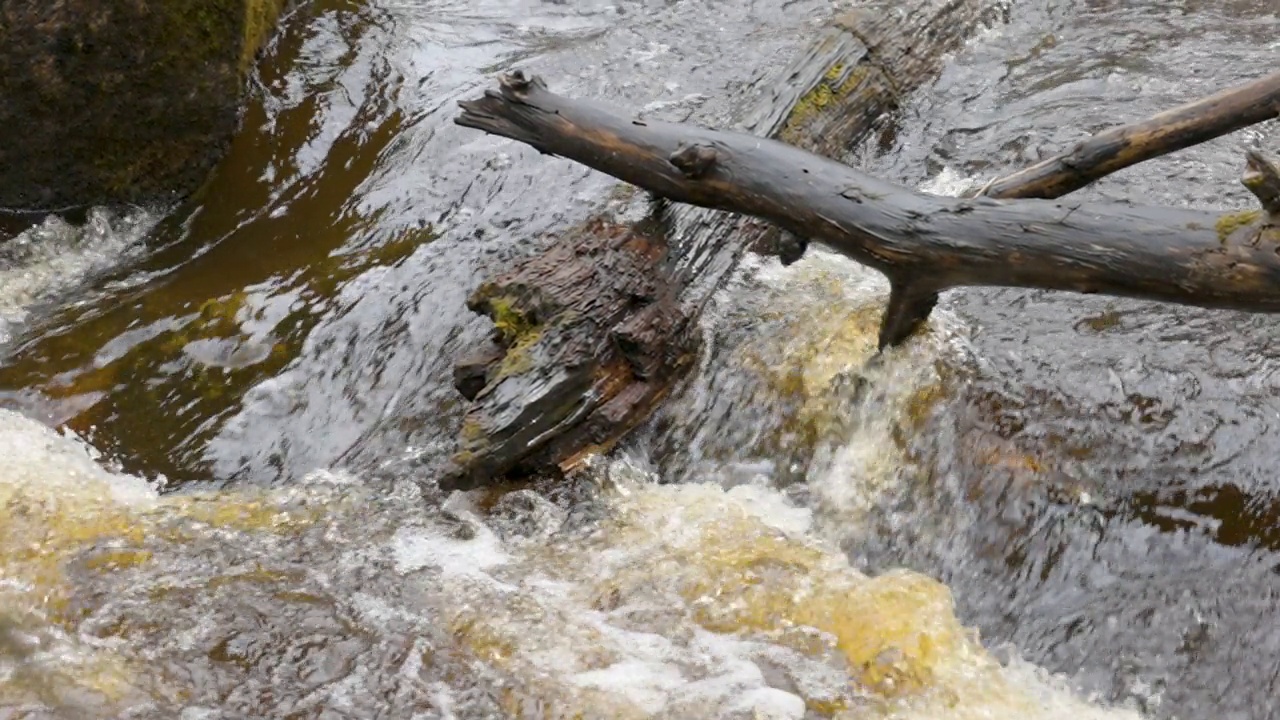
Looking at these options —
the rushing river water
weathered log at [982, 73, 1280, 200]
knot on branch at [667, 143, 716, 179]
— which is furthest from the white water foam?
weathered log at [982, 73, 1280, 200]

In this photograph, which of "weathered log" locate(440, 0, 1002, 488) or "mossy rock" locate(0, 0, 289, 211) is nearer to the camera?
"weathered log" locate(440, 0, 1002, 488)

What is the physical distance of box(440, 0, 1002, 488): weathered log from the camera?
383 cm

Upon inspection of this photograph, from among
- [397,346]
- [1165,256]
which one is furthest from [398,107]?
[1165,256]

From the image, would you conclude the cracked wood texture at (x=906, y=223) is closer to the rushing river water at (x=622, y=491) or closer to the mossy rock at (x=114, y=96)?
the rushing river water at (x=622, y=491)

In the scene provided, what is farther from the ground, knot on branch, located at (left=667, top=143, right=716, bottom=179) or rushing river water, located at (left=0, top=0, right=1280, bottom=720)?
knot on branch, located at (left=667, top=143, right=716, bottom=179)

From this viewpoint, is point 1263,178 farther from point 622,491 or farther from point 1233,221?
point 622,491

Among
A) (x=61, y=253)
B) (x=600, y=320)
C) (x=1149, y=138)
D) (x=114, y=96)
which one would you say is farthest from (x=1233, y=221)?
(x=61, y=253)

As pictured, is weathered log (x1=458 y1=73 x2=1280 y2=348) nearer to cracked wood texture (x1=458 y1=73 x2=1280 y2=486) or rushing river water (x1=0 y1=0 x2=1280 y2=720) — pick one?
cracked wood texture (x1=458 y1=73 x2=1280 y2=486)

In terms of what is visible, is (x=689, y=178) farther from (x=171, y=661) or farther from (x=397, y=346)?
(x=171, y=661)

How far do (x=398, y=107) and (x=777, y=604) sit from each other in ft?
13.5

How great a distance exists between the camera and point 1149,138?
11.4 feet

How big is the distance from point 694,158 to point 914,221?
86cm

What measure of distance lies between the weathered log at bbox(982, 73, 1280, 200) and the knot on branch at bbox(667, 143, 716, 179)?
1.03 m

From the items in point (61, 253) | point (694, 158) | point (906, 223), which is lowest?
point (61, 253)
